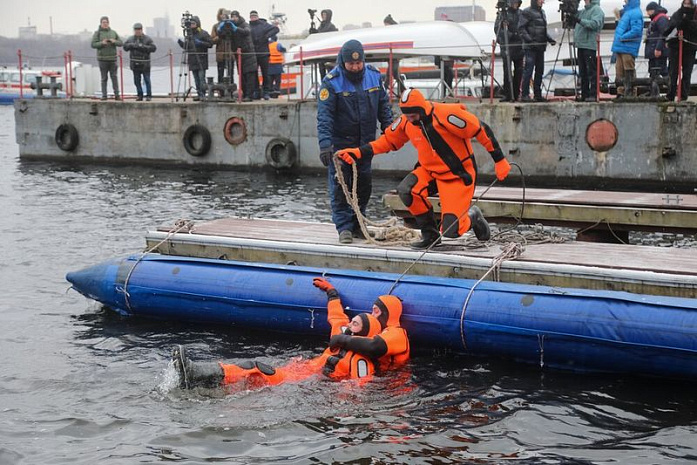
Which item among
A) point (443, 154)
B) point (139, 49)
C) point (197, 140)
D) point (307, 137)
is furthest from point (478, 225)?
point (139, 49)

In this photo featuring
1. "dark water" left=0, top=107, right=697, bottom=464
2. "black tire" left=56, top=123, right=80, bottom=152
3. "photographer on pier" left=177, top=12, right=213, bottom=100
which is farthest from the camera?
"black tire" left=56, top=123, right=80, bottom=152

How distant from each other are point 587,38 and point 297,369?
11351 millimetres

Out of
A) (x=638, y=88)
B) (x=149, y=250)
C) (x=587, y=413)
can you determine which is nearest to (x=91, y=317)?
(x=149, y=250)

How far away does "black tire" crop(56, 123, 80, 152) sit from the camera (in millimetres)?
25016

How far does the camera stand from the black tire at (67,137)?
2502 centimetres

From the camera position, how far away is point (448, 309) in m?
9.11

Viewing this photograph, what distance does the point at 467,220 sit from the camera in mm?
10203

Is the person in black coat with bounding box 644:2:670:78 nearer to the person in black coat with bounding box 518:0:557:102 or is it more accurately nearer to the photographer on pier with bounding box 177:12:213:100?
the person in black coat with bounding box 518:0:557:102

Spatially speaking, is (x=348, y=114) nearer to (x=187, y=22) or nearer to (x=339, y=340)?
(x=339, y=340)

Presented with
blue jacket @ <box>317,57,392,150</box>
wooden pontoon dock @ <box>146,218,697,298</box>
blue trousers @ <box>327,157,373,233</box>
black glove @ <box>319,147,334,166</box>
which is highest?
blue jacket @ <box>317,57,392,150</box>

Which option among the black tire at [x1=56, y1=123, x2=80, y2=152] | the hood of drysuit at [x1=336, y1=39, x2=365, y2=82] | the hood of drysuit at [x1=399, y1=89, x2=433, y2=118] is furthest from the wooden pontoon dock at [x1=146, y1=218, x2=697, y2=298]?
the black tire at [x1=56, y1=123, x2=80, y2=152]

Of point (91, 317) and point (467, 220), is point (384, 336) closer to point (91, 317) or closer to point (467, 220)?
point (467, 220)

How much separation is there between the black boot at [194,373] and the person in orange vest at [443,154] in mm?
2800

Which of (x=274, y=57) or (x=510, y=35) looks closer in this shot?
(x=510, y=35)
